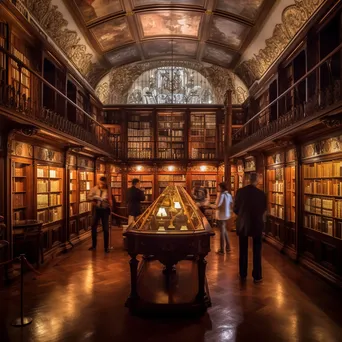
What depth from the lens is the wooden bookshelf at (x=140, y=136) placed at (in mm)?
12883

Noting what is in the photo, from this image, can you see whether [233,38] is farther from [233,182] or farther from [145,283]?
[145,283]

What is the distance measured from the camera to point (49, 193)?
22.5 ft

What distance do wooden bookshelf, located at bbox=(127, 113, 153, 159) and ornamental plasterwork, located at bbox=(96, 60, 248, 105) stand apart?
45.6 inches

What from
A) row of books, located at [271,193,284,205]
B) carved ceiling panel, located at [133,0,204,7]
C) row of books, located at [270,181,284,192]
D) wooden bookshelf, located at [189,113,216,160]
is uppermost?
carved ceiling panel, located at [133,0,204,7]

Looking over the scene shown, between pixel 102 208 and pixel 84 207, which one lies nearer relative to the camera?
pixel 102 208

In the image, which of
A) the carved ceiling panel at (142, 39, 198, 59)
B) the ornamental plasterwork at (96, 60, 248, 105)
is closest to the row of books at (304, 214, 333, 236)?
the ornamental plasterwork at (96, 60, 248, 105)

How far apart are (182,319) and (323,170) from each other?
11.7 feet

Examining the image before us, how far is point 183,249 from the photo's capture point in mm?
3629

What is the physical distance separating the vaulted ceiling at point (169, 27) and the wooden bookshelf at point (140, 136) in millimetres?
2259

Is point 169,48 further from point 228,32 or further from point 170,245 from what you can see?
point 170,245

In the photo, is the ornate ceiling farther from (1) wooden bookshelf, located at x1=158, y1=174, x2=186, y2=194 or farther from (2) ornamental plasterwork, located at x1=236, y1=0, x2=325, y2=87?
(1) wooden bookshelf, located at x1=158, y1=174, x2=186, y2=194

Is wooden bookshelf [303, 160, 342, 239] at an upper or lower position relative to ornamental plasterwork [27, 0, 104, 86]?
lower

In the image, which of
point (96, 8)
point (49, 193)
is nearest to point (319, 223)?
point (49, 193)

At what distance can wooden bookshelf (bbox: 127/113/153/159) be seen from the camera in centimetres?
1288
